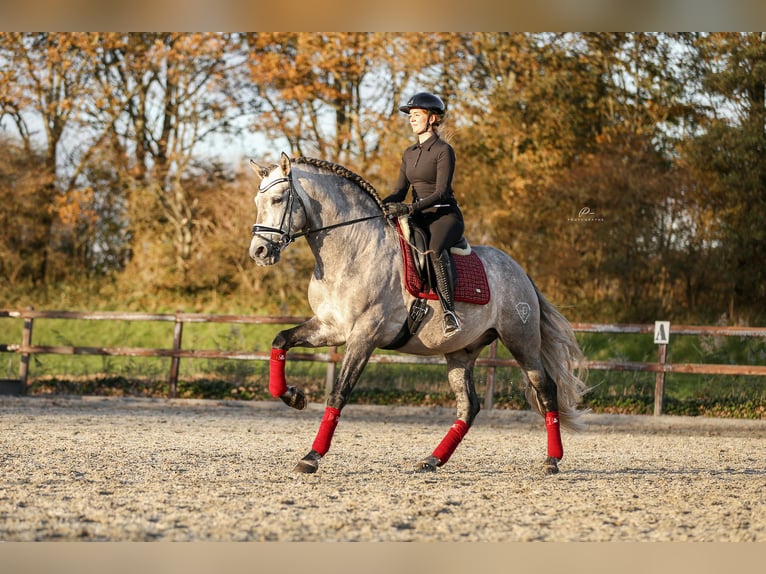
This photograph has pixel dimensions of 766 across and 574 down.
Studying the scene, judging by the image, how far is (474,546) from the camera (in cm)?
429

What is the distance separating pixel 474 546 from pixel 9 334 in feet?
49.4

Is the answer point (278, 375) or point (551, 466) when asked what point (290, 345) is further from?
point (551, 466)

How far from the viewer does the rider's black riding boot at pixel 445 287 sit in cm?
664

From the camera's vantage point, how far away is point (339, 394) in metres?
6.41

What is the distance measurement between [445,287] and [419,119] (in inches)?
47.2

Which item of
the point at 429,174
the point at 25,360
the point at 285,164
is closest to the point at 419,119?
the point at 429,174

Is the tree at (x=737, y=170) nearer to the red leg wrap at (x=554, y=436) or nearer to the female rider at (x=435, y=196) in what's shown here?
the red leg wrap at (x=554, y=436)

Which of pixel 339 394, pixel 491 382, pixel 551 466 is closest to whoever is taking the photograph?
pixel 339 394

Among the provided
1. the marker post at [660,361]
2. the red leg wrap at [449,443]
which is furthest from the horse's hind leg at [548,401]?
the marker post at [660,361]

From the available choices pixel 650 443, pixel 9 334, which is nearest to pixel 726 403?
pixel 650 443

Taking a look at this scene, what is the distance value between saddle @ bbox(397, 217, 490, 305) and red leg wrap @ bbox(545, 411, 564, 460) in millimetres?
1060

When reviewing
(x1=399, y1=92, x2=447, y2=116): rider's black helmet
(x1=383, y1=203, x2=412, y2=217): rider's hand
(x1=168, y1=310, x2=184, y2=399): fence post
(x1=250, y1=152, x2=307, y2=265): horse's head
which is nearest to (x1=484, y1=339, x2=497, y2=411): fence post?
(x1=168, y1=310, x2=184, y2=399): fence post
